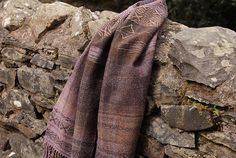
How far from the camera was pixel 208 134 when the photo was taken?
75.8 inches

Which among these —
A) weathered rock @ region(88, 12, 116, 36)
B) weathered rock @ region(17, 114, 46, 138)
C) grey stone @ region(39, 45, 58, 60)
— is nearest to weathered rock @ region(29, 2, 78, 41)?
grey stone @ region(39, 45, 58, 60)

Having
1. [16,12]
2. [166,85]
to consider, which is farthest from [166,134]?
[16,12]

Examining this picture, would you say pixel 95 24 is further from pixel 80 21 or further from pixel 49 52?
pixel 49 52

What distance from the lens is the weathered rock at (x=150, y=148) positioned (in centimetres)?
212

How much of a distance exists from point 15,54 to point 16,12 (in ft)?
0.90

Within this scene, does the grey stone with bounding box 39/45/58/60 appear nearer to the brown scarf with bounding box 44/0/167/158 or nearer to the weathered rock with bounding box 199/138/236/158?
the brown scarf with bounding box 44/0/167/158

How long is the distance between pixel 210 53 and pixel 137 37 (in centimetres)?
31

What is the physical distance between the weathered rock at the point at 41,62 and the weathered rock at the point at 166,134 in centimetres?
77

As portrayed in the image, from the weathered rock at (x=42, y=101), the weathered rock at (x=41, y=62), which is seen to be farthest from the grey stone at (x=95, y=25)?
the weathered rock at (x=42, y=101)

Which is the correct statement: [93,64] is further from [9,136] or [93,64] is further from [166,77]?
[9,136]

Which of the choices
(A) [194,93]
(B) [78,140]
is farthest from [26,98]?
(A) [194,93]

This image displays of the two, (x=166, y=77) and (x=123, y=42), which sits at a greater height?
(x=123, y=42)

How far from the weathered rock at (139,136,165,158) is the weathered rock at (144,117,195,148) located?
3 cm

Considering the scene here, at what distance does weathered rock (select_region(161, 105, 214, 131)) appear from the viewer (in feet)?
6.30
